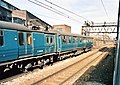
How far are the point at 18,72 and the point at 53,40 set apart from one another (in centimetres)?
603

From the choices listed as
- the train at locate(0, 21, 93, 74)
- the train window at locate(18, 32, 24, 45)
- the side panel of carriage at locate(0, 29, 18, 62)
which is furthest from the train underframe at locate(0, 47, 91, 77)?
the train window at locate(18, 32, 24, 45)

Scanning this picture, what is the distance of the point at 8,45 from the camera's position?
11.9m

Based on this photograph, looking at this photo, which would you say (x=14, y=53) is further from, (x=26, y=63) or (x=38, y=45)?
(x=38, y=45)

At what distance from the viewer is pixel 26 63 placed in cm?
1472

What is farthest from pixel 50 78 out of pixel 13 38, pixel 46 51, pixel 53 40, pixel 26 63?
pixel 53 40

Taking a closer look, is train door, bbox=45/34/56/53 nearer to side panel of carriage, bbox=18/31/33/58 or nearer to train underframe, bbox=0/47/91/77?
train underframe, bbox=0/47/91/77

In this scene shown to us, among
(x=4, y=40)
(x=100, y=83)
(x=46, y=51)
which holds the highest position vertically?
(x=4, y=40)

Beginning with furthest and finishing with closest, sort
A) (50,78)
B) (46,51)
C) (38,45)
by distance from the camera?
(46,51)
(38,45)
(50,78)

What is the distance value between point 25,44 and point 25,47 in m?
0.21

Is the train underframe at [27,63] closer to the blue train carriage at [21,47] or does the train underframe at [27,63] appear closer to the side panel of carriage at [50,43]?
the blue train carriage at [21,47]

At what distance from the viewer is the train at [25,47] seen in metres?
11.7

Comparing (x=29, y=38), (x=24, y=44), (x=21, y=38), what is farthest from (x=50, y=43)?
(x=21, y=38)

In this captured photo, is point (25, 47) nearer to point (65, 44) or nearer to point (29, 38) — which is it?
point (29, 38)

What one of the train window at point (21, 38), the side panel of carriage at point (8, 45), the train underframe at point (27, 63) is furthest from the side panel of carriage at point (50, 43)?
the side panel of carriage at point (8, 45)
